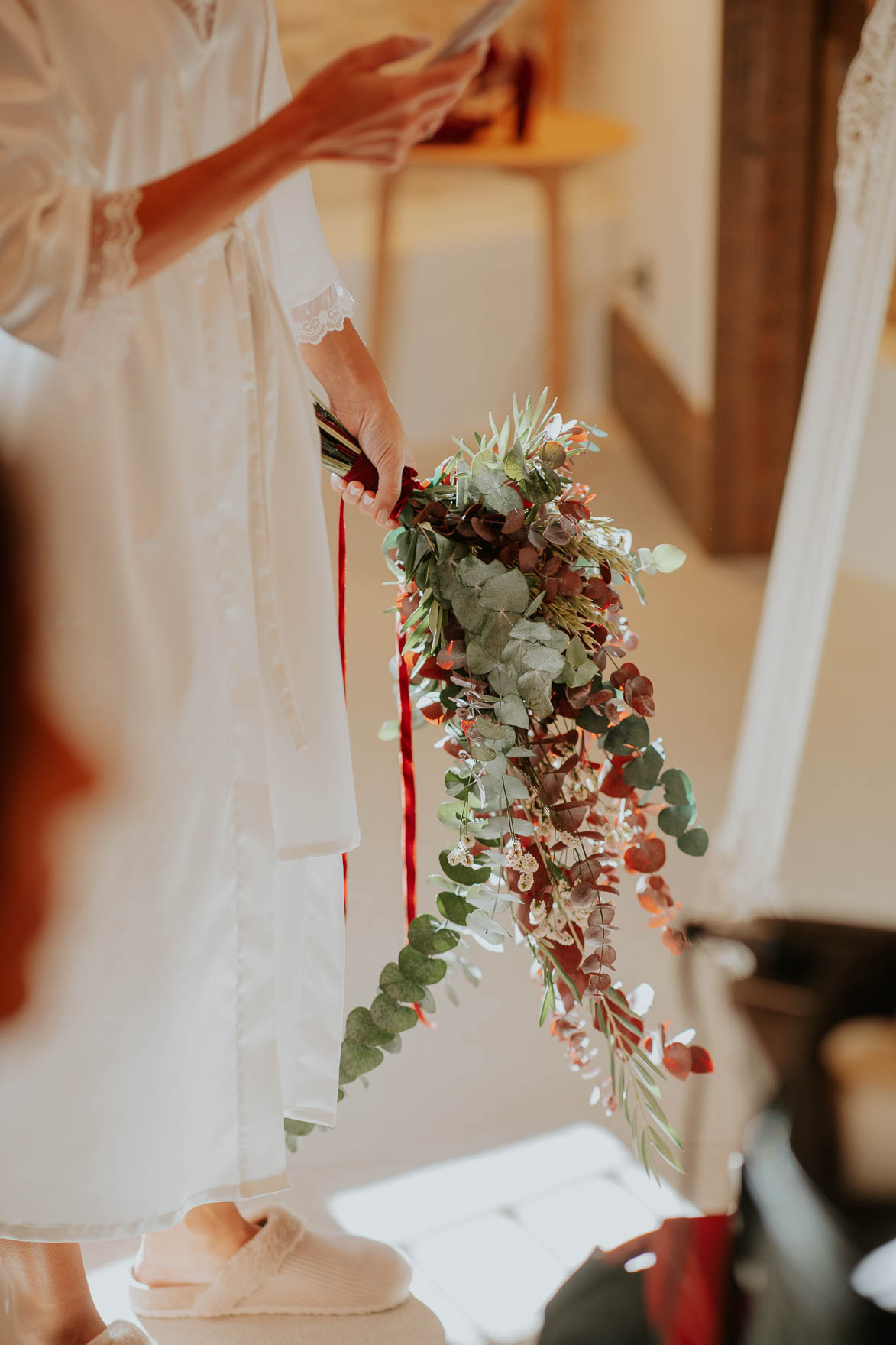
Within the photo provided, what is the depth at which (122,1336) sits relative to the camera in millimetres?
1211

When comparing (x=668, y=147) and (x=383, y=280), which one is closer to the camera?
(x=668, y=147)

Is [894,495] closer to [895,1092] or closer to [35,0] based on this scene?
[35,0]


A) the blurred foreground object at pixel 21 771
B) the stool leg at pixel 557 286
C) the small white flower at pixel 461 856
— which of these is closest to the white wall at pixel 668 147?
the stool leg at pixel 557 286

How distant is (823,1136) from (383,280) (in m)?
4.49

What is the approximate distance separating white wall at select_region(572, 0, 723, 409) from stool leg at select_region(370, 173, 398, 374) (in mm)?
Result: 767

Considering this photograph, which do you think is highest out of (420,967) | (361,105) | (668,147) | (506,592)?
(668,147)

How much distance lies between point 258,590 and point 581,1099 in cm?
97

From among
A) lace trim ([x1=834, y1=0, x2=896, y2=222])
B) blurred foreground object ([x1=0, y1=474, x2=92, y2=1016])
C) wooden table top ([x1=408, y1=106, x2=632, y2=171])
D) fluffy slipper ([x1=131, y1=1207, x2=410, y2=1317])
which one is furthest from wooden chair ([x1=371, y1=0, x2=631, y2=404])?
blurred foreground object ([x1=0, y1=474, x2=92, y2=1016])

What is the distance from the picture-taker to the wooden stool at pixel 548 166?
14.3 feet

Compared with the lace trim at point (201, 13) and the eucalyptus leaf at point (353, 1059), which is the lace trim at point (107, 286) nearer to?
the lace trim at point (201, 13)

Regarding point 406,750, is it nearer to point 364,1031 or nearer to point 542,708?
point 542,708

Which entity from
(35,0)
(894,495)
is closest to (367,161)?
(35,0)

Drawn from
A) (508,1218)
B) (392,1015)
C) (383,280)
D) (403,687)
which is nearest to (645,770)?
(403,687)

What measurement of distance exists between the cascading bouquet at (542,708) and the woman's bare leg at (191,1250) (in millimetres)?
382
